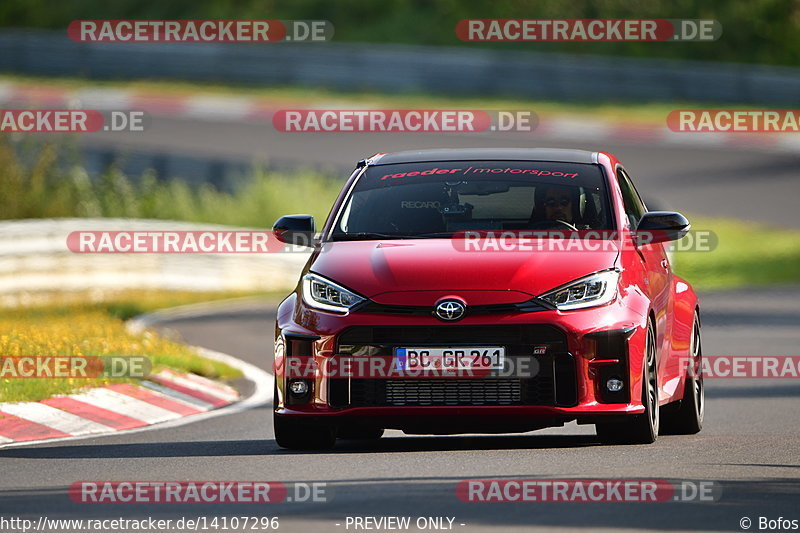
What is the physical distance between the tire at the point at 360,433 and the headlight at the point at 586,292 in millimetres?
1793

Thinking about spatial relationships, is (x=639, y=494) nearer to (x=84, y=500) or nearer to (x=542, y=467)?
(x=542, y=467)

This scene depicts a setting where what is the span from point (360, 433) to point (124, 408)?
222 cm

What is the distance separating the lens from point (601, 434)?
33.7 feet

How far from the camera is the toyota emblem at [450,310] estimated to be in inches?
382

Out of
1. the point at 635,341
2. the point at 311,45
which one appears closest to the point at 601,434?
the point at 635,341

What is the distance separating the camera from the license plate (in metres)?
9.69

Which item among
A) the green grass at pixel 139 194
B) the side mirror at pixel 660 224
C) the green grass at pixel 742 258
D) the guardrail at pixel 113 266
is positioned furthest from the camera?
the green grass at pixel 742 258

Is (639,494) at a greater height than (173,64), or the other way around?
(173,64)

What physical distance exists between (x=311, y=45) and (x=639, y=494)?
118ft

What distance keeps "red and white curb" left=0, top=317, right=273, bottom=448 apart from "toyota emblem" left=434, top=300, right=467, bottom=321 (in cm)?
294

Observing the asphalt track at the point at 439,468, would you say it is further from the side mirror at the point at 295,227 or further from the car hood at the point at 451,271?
the side mirror at the point at 295,227

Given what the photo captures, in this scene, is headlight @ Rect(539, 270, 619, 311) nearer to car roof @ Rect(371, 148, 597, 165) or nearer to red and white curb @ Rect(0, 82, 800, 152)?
car roof @ Rect(371, 148, 597, 165)

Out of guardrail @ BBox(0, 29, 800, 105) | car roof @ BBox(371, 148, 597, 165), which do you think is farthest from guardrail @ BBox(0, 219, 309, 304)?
guardrail @ BBox(0, 29, 800, 105)

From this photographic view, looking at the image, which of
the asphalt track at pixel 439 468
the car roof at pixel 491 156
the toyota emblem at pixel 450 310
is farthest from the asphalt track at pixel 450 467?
the car roof at pixel 491 156
